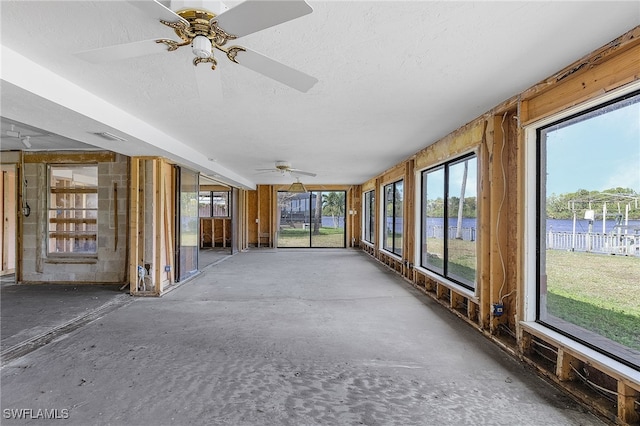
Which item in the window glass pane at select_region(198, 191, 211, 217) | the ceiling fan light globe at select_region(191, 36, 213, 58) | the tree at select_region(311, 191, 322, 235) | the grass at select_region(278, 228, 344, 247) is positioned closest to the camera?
the ceiling fan light globe at select_region(191, 36, 213, 58)

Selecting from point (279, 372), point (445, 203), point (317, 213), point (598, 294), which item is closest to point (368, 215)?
point (317, 213)

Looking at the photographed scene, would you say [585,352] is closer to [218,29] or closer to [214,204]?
[218,29]

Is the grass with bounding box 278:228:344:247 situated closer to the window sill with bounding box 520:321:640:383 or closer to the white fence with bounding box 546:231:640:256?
the white fence with bounding box 546:231:640:256

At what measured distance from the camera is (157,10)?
4.29 ft

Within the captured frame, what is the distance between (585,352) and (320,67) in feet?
9.54

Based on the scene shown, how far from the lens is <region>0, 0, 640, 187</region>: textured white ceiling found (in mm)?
1710

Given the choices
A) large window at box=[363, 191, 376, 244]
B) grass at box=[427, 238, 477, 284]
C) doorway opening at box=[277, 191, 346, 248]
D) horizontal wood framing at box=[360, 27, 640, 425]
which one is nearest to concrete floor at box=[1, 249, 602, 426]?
horizontal wood framing at box=[360, 27, 640, 425]

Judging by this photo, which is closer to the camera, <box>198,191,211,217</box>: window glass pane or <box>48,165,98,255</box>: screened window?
<box>48,165,98,255</box>: screened window

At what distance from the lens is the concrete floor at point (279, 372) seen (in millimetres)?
2066

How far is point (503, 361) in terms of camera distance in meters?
2.79

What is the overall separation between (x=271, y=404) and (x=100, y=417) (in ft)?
3.78

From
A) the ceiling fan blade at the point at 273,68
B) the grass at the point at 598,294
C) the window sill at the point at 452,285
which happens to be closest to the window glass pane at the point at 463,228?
the grass at the point at 598,294

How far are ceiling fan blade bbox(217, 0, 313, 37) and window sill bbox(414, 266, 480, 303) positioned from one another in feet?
11.6

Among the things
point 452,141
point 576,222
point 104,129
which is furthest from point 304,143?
point 576,222
